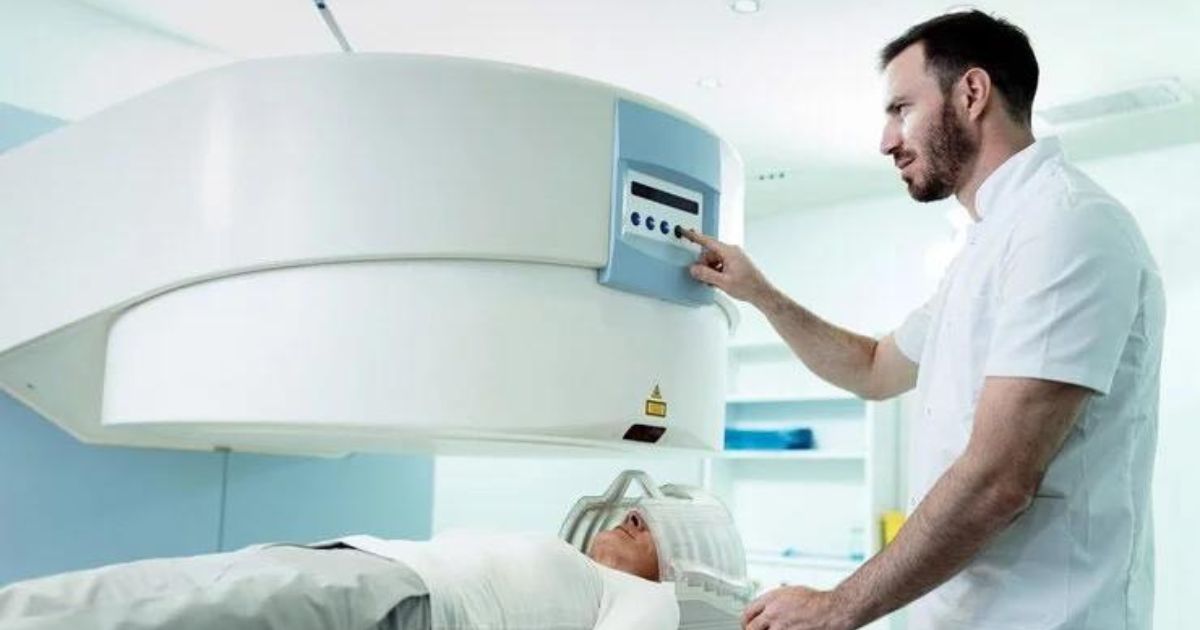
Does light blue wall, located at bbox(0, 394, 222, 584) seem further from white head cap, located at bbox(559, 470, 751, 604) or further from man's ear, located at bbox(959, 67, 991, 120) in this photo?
man's ear, located at bbox(959, 67, 991, 120)

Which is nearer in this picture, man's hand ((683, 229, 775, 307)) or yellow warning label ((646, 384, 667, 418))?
yellow warning label ((646, 384, 667, 418))

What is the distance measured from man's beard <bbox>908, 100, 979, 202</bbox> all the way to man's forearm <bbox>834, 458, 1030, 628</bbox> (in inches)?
19.8

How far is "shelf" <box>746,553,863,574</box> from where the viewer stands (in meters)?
4.83

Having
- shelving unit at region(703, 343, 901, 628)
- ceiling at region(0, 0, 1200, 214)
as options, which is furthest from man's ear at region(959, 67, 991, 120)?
shelving unit at region(703, 343, 901, 628)

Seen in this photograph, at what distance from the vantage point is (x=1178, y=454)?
410 cm

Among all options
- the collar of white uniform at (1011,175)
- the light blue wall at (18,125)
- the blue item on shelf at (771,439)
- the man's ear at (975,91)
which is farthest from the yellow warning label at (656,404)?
the blue item on shelf at (771,439)

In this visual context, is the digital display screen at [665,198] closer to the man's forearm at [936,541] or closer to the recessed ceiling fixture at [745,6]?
the man's forearm at [936,541]

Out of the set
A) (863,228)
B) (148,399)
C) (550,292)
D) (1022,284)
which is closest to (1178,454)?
Answer: (863,228)

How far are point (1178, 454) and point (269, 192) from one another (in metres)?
3.95

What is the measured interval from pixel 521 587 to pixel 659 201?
0.50 meters

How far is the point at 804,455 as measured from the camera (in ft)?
16.3

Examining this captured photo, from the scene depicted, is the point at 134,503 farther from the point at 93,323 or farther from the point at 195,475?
the point at 93,323

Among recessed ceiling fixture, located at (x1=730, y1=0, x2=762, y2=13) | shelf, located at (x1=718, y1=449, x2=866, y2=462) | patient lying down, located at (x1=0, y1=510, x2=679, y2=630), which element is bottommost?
patient lying down, located at (x1=0, y1=510, x2=679, y2=630)

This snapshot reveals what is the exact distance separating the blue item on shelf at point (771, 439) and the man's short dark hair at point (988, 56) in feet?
11.5
